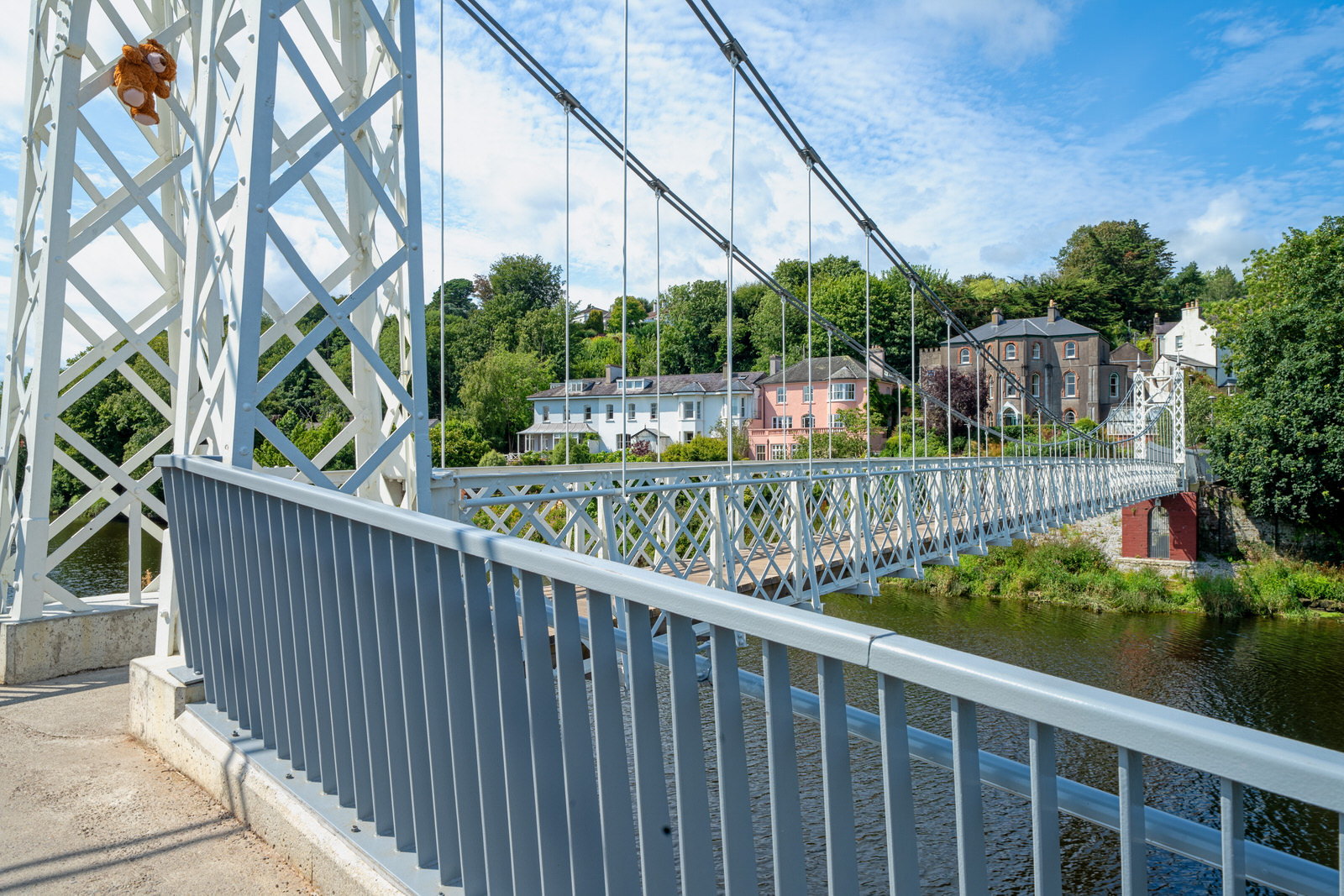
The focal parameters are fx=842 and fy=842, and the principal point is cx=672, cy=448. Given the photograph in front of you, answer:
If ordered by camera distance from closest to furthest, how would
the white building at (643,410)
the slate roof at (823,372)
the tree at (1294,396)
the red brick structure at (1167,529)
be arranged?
the tree at (1294,396) < the red brick structure at (1167,529) < the slate roof at (823,372) < the white building at (643,410)

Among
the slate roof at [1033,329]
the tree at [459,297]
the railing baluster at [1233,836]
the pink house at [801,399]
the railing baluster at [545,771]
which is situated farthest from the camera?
the tree at [459,297]

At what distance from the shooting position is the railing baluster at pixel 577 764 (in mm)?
1241

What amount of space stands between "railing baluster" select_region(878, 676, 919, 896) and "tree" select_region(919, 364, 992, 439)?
113 ft

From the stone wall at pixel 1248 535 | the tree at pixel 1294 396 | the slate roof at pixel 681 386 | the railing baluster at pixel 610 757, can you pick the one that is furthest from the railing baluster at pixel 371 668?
the slate roof at pixel 681 386

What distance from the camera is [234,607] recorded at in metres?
2.30

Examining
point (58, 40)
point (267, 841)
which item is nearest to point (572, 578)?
point (267, 841)

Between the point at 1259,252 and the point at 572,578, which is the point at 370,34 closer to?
the point at 572,578

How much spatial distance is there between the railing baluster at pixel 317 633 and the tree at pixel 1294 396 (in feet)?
90.8

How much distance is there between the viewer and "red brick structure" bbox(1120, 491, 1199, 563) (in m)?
25.5

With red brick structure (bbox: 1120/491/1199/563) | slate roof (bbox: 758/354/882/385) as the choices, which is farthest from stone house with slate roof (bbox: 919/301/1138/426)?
red brick structure (bbox: 1120/491/1199/563)

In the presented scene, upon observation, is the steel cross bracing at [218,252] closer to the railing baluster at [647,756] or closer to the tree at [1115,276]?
the railing baluster at [647,756]

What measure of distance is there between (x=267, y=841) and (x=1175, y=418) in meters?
34.5

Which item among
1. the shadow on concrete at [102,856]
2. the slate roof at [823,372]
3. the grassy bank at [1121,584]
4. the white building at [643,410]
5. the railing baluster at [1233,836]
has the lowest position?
the grassy bank at [1121,584]

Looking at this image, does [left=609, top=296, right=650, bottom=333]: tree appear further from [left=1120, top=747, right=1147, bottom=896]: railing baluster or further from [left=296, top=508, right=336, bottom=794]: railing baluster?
[left=1120, top=747, right=1147, bottom=896]: railing baluster
